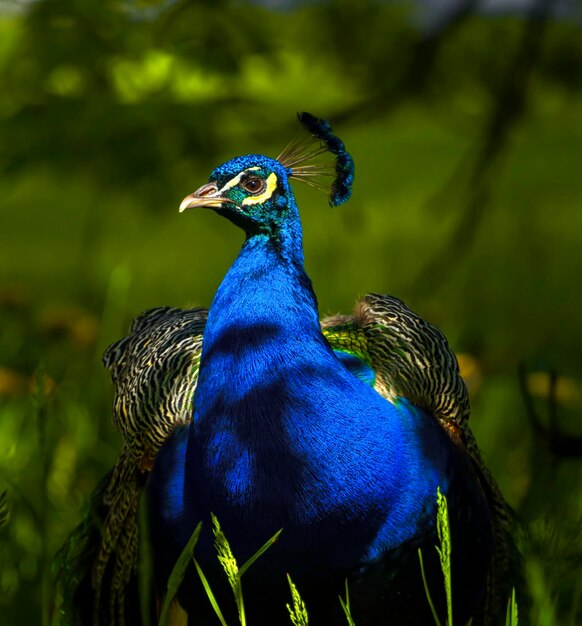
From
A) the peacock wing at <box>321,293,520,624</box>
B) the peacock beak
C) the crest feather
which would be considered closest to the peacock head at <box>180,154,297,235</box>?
the peacock beak

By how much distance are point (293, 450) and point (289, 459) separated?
0.02m

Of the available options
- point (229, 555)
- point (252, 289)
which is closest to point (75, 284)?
point (252, 289)

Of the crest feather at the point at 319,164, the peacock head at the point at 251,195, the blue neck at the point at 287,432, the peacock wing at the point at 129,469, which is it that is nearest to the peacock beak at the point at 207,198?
the peacock head at the point at 251,195

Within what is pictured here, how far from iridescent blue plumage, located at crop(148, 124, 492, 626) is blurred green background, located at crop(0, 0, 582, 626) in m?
0.25

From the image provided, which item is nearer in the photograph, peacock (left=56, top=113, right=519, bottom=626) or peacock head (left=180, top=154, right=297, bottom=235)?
peacock (left=56, top=113, right=519, bottom=626)

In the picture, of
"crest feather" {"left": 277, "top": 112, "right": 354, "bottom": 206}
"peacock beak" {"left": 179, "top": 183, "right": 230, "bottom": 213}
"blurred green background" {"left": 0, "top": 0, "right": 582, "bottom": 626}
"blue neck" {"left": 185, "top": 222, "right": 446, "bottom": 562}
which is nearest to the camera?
"blue neck" {"left": 185, "top": 222, "right": 446, "bottom": 562}

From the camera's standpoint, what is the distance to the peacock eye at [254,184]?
2012 mm

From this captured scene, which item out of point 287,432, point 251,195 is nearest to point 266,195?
point 251,195

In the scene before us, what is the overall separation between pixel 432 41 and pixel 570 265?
7.40ft

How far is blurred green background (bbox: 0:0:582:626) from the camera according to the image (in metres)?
2.97

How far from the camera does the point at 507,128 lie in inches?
158

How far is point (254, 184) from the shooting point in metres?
2.02

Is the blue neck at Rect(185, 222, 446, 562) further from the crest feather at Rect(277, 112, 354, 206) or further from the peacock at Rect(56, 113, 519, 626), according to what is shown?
the crest feather at Rect(277, 112, 354, 206)

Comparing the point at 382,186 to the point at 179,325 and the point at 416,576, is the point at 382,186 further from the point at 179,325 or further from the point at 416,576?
the point at 416,576
